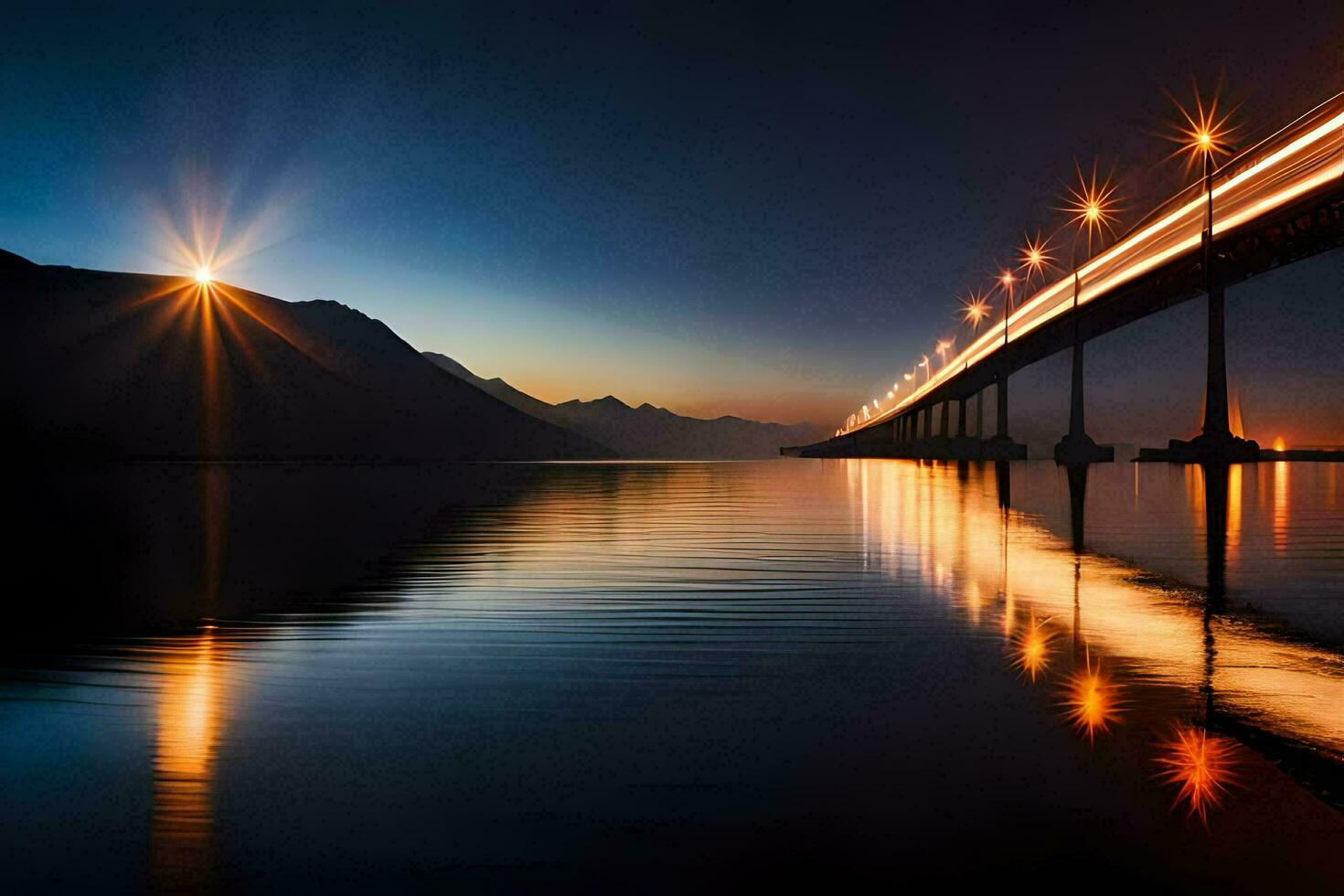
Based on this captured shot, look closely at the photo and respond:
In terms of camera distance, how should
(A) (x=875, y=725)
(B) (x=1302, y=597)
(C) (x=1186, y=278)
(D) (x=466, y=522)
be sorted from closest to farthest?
(A) (x=875, y=725)
(B) (x=1302, y=597)
(D) (x=466, y=522)
(C) (x=1186, y=278)

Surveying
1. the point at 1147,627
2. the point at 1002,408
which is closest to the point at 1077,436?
the point at 1002,408

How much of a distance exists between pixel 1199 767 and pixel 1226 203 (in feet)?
211

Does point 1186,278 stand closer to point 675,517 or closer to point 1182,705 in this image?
point 675,517

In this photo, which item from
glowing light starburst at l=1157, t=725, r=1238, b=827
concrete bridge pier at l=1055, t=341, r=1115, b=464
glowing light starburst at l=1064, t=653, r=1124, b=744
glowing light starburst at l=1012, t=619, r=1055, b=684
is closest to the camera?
glowing light starburst at l=1157, t=725, r=1238, b=827

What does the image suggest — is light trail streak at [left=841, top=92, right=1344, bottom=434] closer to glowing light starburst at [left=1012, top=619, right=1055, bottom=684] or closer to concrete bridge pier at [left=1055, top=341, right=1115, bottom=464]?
concrete bridge pier at [left=1055, top=341, right=1115, bottom=464]

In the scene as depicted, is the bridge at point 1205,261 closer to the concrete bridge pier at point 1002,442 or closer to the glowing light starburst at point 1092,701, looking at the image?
the concrete bridge pier at point 1002,442

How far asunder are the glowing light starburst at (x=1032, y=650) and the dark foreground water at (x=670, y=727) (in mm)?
56

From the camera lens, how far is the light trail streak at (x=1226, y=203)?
47375mm

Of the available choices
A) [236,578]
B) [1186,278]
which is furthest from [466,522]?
[1186,278]

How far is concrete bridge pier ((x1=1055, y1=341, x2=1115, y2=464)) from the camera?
308 ft

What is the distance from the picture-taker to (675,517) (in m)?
25.9

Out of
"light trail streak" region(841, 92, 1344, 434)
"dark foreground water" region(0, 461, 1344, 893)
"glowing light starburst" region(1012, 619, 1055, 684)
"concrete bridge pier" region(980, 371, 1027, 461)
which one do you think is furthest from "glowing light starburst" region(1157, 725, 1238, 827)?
"concrete bridge pier" region(980, 371, 1027, 461)

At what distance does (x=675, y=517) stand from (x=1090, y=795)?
21168 mm

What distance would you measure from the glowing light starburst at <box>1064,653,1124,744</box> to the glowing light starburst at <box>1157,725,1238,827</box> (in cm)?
43
